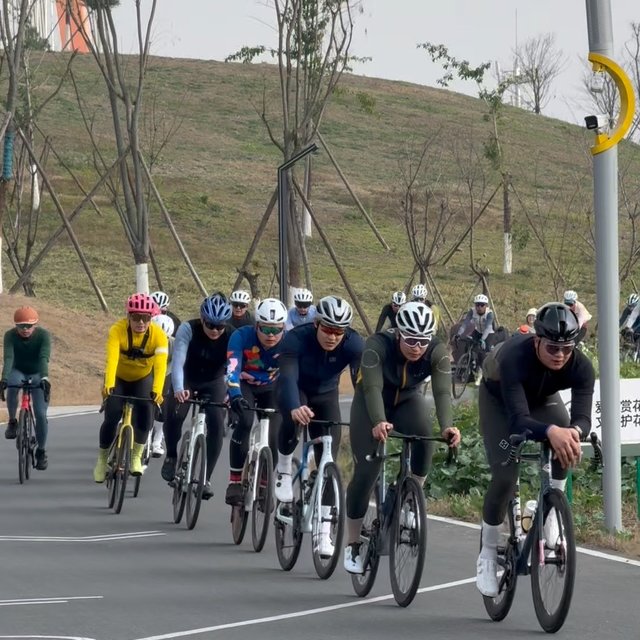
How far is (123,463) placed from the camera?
47.1 feet

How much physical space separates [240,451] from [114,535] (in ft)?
4.04

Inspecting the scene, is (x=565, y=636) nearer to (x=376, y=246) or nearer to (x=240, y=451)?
(x=240, y=451)

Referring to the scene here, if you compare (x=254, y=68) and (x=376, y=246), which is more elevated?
(x=254, y=68)

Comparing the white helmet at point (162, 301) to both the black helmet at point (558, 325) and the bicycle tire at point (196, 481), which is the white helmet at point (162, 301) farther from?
the black helmet at point (558, 325)

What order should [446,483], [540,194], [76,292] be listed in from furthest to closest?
[540,194]
[76,292]
[446,483]

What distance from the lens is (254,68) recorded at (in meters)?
110

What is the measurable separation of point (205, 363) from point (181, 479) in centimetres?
114

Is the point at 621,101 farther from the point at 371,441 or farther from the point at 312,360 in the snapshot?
the point at 371,441

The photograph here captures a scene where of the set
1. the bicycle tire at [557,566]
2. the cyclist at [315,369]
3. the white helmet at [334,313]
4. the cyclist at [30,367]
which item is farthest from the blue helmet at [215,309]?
the bicycle tire at [557,566]

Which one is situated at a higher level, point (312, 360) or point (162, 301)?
point (162, 301)

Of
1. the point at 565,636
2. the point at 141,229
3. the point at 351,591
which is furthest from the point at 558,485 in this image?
the point at 141,229

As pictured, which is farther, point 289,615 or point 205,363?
point 205,363

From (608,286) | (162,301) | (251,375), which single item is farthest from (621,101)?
(162,301)

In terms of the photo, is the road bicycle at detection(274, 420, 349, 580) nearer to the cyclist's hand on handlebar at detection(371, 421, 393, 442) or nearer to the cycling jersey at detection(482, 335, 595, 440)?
the cyclist's hand on handlebar at detection(371, 421, 393, 442)
